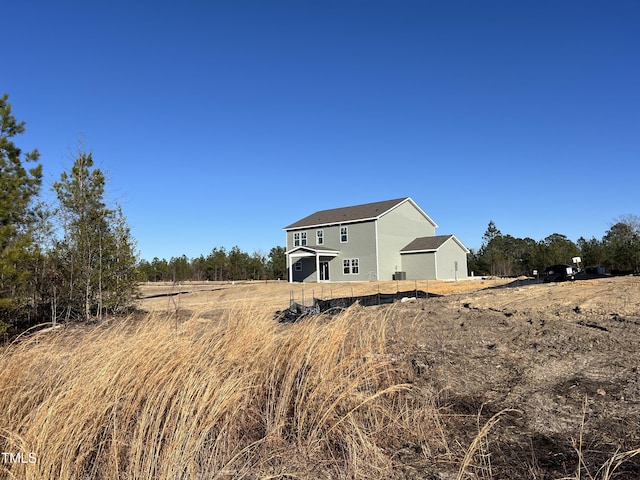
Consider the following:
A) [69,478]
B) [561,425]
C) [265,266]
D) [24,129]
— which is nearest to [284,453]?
[69,478]

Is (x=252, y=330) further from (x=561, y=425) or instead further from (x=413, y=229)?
(x=413, y=229)

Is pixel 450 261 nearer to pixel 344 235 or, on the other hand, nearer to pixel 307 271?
pixel 344 235

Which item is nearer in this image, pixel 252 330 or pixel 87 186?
pixel 252 330

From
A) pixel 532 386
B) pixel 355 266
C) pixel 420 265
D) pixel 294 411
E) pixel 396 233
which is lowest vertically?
pixel 532 386

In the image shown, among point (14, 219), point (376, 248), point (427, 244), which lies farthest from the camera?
point (427, 244)

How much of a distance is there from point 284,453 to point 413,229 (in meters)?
36.2

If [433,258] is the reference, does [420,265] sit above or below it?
below

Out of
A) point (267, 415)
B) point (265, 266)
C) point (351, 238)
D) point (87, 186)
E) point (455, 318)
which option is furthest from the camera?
point (265, 266)

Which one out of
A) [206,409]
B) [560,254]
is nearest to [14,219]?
[206,409]

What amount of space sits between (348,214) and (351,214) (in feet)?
1.28

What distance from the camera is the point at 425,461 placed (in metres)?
2.90

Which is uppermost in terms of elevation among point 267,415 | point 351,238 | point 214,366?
point 351,238

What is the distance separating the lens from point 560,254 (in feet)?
141

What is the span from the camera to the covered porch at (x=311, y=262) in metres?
35.9
